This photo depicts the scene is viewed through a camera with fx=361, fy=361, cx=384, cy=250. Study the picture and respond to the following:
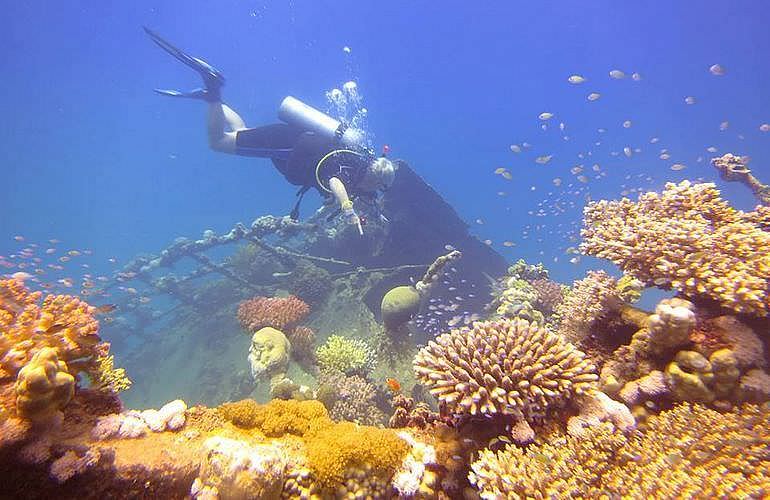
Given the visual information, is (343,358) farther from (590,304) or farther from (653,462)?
(653,462)

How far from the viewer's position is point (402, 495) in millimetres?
3238

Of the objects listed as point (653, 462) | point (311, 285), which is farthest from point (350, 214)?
point (653, 462)

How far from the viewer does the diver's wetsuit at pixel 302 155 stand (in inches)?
374

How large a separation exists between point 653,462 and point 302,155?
10008 mm

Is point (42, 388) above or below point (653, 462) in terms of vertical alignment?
below

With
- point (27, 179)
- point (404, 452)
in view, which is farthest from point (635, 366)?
point (27, 179)

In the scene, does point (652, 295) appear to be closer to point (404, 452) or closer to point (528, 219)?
point (528, 219)

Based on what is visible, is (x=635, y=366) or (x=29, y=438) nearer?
(x=29, y=438)

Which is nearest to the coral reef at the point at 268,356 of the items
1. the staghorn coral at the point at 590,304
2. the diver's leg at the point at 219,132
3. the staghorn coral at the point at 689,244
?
the staghorn coral at the point at 590,304

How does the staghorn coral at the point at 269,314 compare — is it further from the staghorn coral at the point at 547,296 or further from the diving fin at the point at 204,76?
the diving fin at the point at 204,76

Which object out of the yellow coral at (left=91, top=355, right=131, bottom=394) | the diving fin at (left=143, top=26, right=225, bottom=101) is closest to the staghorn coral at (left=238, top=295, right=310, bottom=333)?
the yellow coral at (left=91, top=355, right=131, bottom=394)

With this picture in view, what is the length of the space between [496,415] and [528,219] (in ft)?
409

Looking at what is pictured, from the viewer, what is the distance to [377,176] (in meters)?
9.59

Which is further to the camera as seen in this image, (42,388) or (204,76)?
(204,76)
